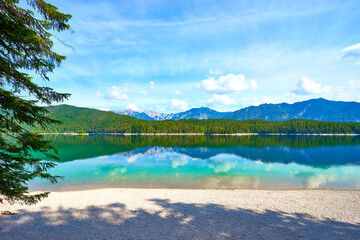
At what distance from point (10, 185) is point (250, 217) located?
46.4ft

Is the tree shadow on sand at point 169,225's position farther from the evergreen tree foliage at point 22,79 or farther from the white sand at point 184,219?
the evergreen tree foliage at point 22,79

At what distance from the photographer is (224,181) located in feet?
101

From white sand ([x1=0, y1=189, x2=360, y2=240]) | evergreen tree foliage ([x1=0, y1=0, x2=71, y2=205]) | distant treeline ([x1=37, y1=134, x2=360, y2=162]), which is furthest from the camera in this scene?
distant treeline ([x1=37, y1=134, x2=360, y2=162])

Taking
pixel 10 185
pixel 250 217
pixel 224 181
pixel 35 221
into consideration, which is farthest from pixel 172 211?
pixel 224 181

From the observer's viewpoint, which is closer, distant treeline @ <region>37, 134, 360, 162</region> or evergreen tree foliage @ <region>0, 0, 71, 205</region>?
evergreen tree foliage @ <region>0, 0, 71, 205</region>

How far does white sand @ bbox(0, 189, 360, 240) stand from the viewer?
442 inches

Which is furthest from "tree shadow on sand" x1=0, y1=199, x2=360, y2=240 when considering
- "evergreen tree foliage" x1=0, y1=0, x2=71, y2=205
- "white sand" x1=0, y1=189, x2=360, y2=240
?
Answer: "evergreen tree foliage" x1=0, y1=0, x2=71, y2=205

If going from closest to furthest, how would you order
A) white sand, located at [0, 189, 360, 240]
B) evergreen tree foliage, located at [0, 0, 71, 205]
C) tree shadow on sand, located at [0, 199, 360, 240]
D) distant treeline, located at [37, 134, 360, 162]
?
evergreen tree foliage, located at [0, 0, 71, 205] < tree shadow on sand, located at [0, 199, 360, 240] < white sand, located at [0, 189, 360, 240] < distant treeline, located at [37, 134, 360, 162]

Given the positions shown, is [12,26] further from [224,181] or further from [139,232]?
[224,181]

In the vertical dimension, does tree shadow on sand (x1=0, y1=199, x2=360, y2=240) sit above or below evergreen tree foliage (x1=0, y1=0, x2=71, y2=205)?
below

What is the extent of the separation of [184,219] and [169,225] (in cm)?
142

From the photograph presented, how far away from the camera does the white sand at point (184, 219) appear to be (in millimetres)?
11219

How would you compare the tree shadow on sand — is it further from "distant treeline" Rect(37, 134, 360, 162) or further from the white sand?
"distant treeline" Rect(37, 134, 360, 162)

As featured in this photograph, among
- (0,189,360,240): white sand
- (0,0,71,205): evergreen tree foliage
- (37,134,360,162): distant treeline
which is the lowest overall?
(0,189,360,240): white sand
